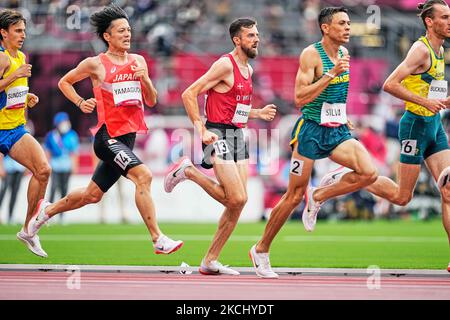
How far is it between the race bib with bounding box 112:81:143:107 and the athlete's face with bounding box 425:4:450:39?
354cm

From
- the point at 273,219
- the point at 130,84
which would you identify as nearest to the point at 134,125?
the point at 130,84

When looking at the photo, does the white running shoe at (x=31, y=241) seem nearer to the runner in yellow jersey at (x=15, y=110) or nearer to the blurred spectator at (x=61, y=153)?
the runner in yellow jersey at (x=15, y=110)

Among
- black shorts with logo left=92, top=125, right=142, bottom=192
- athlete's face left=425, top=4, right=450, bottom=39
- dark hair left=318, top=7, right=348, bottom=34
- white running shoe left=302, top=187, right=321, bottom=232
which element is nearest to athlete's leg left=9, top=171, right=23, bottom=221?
black shorts with logo left=92, top=125, right=142, bottom=192

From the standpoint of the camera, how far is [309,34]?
30.7 metres

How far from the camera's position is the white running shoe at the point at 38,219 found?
12.5 metres

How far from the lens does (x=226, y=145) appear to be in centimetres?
1134

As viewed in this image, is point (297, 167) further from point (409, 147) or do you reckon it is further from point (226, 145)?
point (409, 147)

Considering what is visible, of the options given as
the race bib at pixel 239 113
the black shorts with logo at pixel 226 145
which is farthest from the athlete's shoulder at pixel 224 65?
→ the black shorts with logo at pixel 226 145

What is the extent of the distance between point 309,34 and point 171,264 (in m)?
18.4

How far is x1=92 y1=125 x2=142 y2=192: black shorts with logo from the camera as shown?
1133cm

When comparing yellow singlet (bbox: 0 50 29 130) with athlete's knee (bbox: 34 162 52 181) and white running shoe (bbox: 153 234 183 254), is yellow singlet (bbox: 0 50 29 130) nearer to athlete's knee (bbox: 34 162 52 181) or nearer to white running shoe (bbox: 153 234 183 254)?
athlete's knee (bbox: 34 162 52 181)

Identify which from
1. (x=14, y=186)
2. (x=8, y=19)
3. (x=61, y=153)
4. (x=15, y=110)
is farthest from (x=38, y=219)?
(x=61, y=153)

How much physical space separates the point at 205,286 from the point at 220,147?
1.73 meters

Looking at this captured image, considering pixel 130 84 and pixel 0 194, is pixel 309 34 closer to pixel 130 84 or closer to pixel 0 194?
pixel 0 194
